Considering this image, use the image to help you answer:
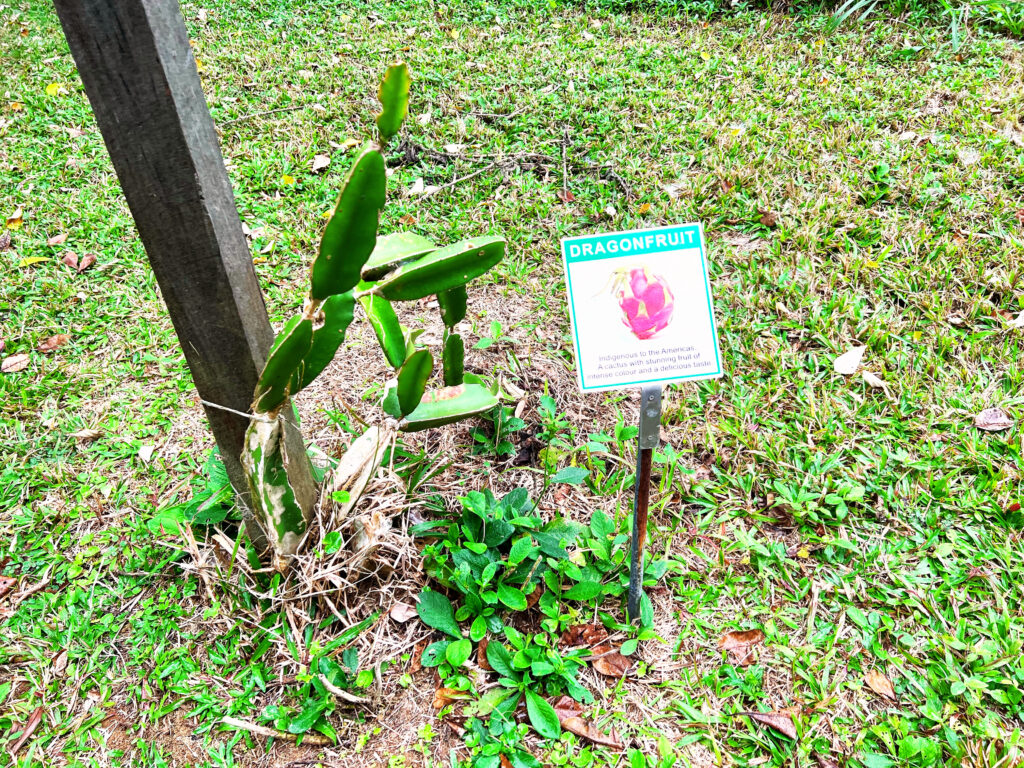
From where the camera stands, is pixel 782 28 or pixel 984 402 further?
pixel 782 28

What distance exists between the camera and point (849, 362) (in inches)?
91.2

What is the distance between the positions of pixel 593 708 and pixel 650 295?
93 cm

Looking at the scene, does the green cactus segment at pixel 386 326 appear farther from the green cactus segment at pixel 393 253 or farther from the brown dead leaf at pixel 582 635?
the brown dead leaf at pixel 582 635

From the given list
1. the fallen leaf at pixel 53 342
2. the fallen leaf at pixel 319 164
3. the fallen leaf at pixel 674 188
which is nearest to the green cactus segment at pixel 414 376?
the fallen leaf at pixel 53 342

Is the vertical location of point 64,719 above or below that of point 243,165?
below

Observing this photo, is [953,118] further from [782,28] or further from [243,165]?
[243,165]

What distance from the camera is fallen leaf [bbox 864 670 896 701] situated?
1.57 metres

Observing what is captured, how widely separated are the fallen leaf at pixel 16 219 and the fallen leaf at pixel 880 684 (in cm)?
358

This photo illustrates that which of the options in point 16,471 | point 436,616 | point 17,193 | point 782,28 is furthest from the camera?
point 782,28

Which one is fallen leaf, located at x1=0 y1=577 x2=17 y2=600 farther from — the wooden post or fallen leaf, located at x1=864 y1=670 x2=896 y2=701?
fallen leaf, located at x1=864 y1=670 x2=896 y2=701

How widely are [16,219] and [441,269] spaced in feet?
8.49

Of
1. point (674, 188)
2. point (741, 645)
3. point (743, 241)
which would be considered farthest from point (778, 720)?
point (674, 188)

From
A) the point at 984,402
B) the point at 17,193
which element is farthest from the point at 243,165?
the point at 984,402

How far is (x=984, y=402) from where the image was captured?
215 centimetres
